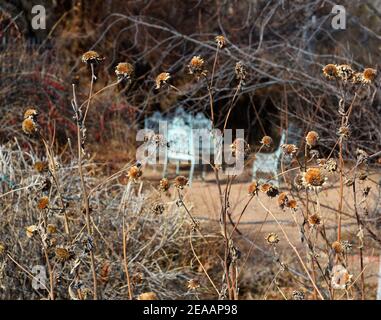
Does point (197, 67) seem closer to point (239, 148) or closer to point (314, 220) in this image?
point (239, 148)

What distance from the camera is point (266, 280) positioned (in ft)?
15.2

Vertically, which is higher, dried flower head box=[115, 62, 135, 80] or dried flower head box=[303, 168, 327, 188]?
dried flower head box=[115, 62, 135, 80]

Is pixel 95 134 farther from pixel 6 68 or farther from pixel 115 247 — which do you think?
pixel 115 247

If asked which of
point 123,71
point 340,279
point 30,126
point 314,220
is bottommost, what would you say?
point 340,279

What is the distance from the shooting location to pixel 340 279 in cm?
168

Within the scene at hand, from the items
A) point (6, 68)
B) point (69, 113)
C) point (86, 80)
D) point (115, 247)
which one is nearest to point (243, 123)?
point (86, 80)

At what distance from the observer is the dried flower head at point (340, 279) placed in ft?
5.45

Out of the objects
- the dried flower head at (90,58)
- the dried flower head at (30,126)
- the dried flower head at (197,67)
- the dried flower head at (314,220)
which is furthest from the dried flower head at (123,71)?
the dried flower head at (314,220)

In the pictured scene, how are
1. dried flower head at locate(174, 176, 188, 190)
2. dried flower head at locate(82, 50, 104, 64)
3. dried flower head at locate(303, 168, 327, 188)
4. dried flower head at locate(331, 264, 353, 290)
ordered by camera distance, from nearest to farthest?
1. dried flower head at locate(331, 264, 353, 290)
2. dried flower head at locate(303, 168, 327, 188)
3. dried flower head at locate(82, 50, 104, 64)
4. dried flower head at locate(174, 176, 188, 190)

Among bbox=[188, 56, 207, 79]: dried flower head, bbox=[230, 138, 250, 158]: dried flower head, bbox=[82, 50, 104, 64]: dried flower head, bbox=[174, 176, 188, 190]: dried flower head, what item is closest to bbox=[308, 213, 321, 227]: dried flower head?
bbox=[230, 138, 250, 158]: dried flower head

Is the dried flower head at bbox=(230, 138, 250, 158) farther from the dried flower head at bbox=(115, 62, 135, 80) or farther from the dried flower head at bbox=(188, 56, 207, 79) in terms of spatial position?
the dried flower head at bbox=(115, 62, 135, 80)

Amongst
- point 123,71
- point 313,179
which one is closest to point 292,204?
point 313,179

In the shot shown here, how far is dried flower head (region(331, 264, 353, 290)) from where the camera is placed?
166cm
